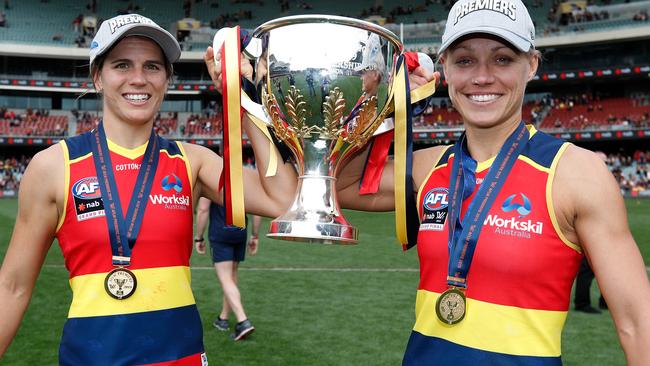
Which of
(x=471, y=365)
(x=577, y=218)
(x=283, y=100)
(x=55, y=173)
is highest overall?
(x=283, y=100)

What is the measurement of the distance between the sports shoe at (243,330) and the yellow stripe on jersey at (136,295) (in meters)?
3.69

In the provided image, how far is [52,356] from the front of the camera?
5.42 m

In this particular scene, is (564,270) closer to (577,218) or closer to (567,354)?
(577,218)

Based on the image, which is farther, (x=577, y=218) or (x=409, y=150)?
(x=409, y=150)

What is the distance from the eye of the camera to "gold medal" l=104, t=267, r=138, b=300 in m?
2.17

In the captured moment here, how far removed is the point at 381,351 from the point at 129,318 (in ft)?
12.4

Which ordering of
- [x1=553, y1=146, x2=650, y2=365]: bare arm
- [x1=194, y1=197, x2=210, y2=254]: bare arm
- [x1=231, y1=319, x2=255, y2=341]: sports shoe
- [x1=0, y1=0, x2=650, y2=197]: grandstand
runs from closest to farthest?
[x1=553, y1=146, x2=650, y2=365]: bare arm
[x1=231, y1=319, x2=255, y2=341]: sports shoe
[x1=194, y1=197, x2=210, y2=254]: bare arm
[x1=0, y1=0, x2=650, y2=197]: grandstand

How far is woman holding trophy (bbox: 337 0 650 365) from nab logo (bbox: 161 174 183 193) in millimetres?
939

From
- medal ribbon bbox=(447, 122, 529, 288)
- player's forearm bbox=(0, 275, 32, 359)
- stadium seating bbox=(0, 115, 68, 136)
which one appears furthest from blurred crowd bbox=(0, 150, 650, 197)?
player's forearm bbox=(0, 275, 32, 359)

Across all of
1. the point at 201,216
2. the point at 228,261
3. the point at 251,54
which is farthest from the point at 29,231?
the point at 201,216

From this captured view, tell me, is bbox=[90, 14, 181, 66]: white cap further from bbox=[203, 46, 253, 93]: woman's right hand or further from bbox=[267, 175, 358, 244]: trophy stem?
bbox=[267, 175, 358, 244]: trophy stem

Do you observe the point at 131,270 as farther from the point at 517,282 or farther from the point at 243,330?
the point at 243,330

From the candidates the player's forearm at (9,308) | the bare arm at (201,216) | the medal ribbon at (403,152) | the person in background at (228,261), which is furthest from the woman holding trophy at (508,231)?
the bare arm at (201,216)

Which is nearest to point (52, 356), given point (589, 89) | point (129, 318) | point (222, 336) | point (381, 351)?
point (222, 336)
